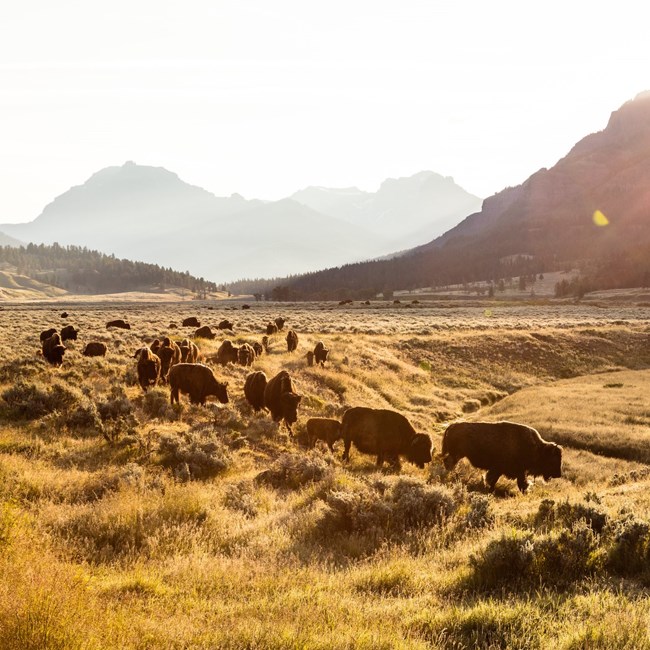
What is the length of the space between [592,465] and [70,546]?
51.1ft

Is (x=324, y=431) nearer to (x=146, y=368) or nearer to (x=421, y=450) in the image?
(x=421, y=450)

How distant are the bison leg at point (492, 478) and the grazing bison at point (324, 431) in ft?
14.9

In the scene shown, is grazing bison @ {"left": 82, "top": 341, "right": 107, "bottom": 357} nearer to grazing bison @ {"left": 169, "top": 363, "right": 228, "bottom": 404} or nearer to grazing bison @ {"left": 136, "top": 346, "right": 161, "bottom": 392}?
grazing bison @ {"left": 136, "top": 346, "right": 161, "bottom": 392}

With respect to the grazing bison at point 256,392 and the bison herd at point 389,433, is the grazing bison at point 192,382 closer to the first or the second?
the bison herd at point 389,433

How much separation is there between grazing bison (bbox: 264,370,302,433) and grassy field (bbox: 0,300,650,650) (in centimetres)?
53

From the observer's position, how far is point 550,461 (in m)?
13.4

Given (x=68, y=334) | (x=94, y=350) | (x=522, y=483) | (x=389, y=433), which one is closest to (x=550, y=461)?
(x=522, y=483)

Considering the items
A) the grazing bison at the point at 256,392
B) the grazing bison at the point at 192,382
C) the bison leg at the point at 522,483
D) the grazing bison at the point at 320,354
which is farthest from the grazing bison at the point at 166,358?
the bison leg at the point at 522,483

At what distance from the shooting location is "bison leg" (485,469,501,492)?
13.1 meters

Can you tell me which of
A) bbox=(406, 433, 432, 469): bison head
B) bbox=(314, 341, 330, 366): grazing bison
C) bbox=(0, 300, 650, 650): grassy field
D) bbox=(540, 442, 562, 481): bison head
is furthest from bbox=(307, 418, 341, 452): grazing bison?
bbox=(314, 341, 330, 366): grazing bison

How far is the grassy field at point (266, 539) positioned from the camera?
4.54m

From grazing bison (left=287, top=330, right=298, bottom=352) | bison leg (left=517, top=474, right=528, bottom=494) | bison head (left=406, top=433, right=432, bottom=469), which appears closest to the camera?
bison leg (left=517, top=474, right=528, bottom=494)

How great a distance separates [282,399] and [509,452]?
282 inches

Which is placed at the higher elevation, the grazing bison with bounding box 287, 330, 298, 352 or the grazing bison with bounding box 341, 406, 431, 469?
the grazing bison with bounding box 287, 330, 298, 352
